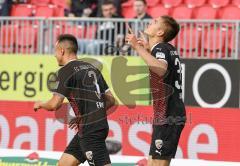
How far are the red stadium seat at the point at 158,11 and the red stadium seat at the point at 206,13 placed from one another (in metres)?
0.64

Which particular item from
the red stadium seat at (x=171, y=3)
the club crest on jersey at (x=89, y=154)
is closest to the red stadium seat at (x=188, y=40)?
the red stadium seat at (x=171, y=3)

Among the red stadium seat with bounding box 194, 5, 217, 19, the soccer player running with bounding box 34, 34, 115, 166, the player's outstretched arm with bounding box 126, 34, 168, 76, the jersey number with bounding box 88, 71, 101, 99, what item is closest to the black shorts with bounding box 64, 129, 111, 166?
the soccer player running with bounding box 34, 34, 115, 166

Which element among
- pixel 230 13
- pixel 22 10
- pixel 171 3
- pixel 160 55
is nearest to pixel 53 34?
pixel 22 10

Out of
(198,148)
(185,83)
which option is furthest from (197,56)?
(198,148)

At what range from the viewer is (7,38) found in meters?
14.2

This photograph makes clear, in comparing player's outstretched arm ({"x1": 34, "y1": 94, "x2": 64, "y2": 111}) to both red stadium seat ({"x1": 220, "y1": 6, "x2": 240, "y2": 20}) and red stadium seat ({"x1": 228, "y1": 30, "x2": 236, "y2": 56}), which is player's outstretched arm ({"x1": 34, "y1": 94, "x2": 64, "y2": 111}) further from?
red stadium seat ({"x1": 220, "y1": 6, "x2": 240, "y2": 20})

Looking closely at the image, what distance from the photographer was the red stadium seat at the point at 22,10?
16011 mm

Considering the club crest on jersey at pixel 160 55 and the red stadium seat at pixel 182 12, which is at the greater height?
the club crest on jersey at pixel 160 55

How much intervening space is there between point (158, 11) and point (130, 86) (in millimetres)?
2416

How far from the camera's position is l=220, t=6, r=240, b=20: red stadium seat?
1392 cm

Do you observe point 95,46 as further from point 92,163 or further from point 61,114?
point 92,163

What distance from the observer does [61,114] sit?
43.2ft

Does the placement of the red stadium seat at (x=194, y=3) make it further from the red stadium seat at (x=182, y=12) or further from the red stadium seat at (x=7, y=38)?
the red stadium seat at (x=7, y=38)

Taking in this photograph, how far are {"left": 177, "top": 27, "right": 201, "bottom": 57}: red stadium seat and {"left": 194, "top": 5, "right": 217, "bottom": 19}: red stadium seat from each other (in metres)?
1.30
